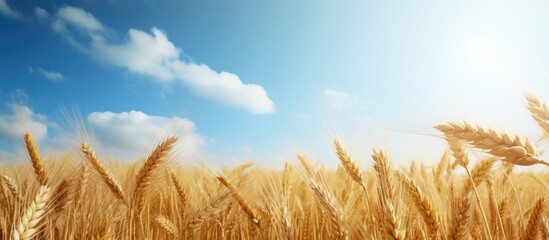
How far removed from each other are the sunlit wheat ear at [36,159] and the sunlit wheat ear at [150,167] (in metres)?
0.62

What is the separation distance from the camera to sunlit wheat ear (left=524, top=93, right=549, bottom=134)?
1448 mm

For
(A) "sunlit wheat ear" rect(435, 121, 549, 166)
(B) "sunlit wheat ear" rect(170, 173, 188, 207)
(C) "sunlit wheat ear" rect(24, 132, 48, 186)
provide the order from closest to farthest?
(A) "sunlit wheat ear" rect(435, 121, 549, 166), (C) "sunlit wheat ear" rect(24, 132, 48, 186), (B) "sunlit wheat ear" rect(170, 173, 188, 207)

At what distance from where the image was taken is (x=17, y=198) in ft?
9.02

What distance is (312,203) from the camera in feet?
8.71

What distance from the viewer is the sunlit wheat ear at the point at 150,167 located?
239cm

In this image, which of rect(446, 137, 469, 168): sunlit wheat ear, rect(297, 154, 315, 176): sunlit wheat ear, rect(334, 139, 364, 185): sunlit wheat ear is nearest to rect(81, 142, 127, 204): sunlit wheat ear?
rect(297, 154, 315, 176): sunlit wheat ear

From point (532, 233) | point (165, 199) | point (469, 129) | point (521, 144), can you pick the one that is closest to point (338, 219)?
point (469, 129)

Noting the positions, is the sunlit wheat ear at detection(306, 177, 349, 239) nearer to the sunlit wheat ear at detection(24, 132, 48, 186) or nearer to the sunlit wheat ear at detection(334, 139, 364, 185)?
the sunlit wheat ear at detection(334, 139, 364, 185)

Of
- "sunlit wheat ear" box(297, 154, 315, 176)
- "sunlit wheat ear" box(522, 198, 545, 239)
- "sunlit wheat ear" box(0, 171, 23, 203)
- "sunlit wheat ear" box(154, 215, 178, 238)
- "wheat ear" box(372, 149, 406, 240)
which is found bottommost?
"sunlit wheat ear" box(522, 198, 545, 239)

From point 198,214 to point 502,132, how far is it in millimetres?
1725

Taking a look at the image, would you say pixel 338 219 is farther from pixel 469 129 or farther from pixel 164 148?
pixel 164 148

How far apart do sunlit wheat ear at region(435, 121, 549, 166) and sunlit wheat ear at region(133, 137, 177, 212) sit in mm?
1659

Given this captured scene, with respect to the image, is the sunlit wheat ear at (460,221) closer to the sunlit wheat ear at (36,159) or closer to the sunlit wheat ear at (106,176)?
the sunlit wheat ear at (106,176)

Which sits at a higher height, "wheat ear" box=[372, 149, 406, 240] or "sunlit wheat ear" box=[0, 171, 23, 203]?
"sunlit wheat ear" box=[0, 171, 23, 203]
